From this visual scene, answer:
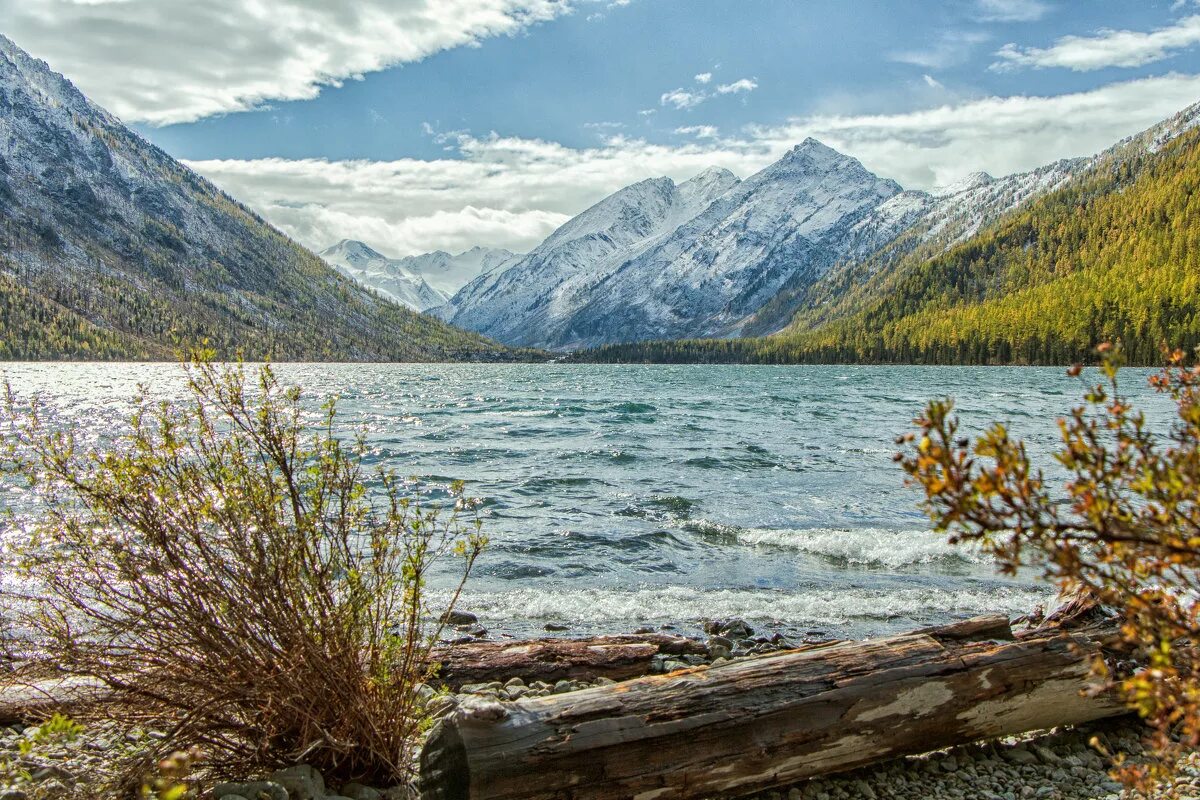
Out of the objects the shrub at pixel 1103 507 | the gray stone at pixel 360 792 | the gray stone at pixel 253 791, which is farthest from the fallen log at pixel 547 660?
the shrub at pixel 1103 507

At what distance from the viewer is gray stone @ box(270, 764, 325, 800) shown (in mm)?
5703

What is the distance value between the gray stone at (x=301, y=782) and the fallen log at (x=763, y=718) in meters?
0.85

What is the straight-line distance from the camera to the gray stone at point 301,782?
570cm

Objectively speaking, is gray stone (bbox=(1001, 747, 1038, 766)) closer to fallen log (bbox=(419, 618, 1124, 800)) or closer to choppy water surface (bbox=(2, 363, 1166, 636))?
fallen log (bbox=(419, 618, 1124, 800))

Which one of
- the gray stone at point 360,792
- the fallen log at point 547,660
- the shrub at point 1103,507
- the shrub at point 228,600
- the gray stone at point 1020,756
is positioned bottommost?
the fallen log at point 547,660

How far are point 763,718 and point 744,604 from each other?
8404mm

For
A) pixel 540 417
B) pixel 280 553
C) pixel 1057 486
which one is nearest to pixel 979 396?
pixel 540 417

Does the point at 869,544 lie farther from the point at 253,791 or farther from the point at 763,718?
the point at 253,791

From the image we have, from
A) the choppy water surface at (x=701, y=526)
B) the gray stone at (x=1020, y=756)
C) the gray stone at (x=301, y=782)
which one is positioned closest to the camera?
the gray stone at (x=301, y=782)

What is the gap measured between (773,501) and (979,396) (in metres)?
56.9

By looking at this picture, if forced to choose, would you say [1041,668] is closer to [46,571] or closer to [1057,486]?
[46,571]

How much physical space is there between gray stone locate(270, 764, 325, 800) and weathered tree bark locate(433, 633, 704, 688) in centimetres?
406

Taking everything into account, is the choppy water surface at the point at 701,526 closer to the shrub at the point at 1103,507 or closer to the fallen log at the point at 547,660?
the fallen log at the point at 547,660

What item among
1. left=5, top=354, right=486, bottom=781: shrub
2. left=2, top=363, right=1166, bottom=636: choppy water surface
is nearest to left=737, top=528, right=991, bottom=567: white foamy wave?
left=2, top=363, right=1166, bottom=636: choppy water surface
